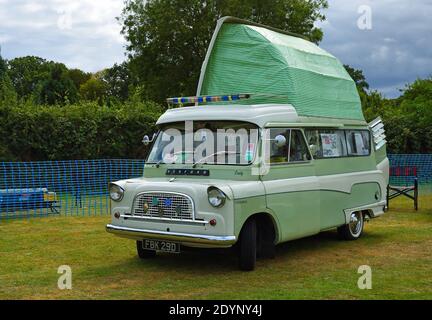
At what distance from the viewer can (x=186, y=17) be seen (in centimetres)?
3194

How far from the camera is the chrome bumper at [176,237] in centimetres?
770

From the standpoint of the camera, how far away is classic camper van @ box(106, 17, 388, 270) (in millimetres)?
8070

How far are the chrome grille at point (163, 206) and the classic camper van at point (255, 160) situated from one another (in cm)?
1

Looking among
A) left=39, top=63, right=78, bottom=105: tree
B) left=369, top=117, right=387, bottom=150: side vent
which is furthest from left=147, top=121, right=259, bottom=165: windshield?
left=39, top=63, right=78, bottom=105: tree

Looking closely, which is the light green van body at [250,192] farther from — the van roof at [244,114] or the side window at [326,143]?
the side window at [326,143]

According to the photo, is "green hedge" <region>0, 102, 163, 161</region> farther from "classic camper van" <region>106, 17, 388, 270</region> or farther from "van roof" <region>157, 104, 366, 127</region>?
"van roof" <region>157, 104, 366, 127</region>

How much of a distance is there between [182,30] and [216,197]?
25.1m

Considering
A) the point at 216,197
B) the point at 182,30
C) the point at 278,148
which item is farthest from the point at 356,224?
the point at 182,30

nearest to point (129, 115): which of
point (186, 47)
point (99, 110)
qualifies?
point (99, 110)

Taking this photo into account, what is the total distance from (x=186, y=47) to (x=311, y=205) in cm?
2415

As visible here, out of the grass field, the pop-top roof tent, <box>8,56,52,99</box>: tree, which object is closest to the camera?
the grass field

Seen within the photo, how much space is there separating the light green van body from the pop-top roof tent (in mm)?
330

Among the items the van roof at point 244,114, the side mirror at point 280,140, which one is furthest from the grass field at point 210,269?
the van roof at point 244,114

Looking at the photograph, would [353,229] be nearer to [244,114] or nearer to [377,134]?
[377,134]
